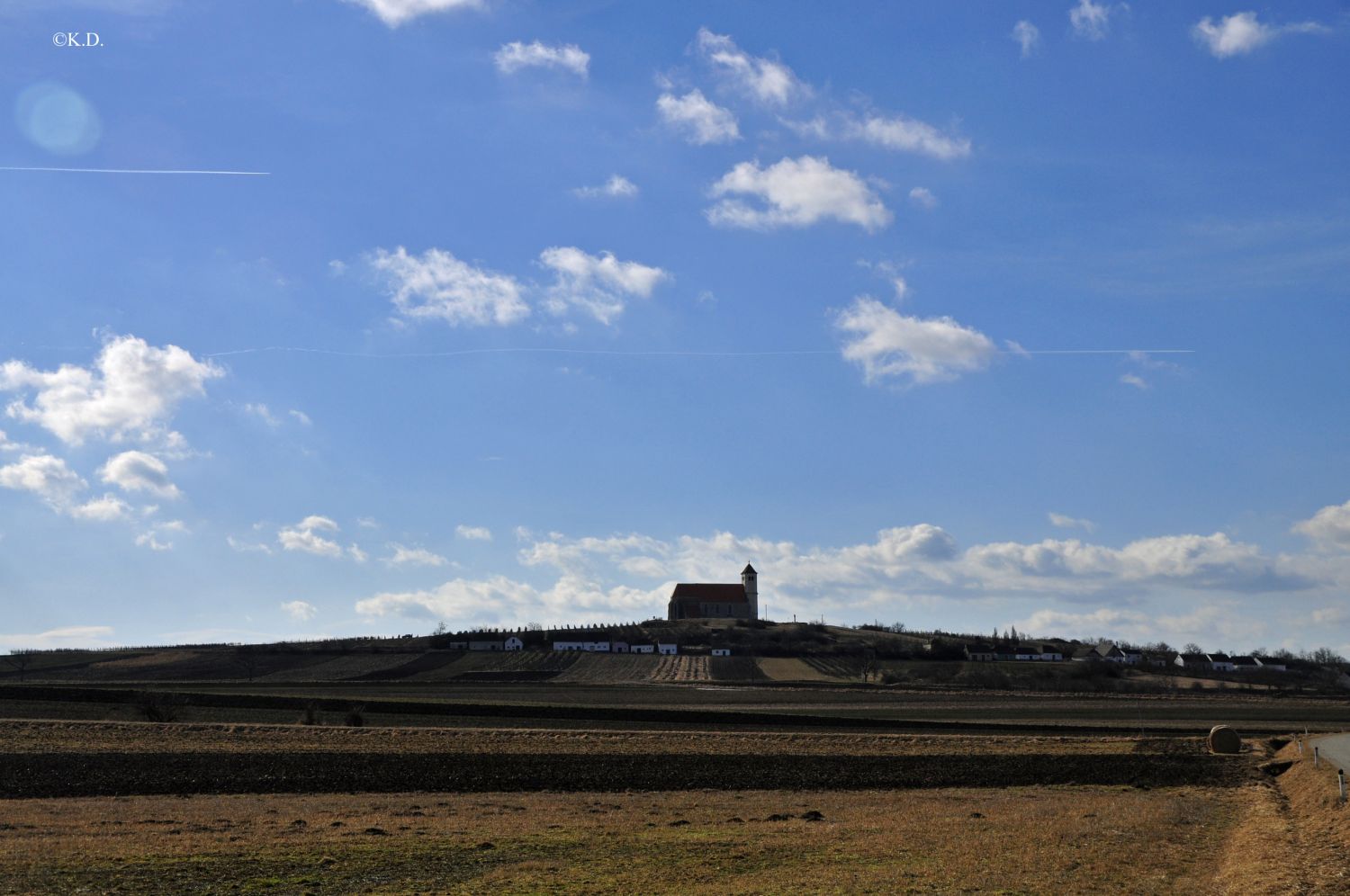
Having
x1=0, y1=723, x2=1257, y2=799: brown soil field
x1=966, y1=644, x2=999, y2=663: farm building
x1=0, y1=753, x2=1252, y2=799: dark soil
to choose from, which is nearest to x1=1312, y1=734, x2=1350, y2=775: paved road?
x1=0, y1=723, x2=1257, y2=799: brown soil field

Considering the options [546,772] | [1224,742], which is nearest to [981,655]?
[1224,742]

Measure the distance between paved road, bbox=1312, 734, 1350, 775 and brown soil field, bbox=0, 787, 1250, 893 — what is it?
20.9ft

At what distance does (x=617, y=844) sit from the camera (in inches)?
1184

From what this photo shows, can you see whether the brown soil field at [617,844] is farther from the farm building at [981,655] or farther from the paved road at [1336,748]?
the farm building at [981,655]

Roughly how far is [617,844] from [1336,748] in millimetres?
39317

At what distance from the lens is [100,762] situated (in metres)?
45.0

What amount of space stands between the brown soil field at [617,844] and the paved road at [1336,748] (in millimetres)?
6366

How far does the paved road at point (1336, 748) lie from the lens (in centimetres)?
4586

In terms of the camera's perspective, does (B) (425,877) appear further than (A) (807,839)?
No

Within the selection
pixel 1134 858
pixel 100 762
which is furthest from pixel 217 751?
pixel 1134 858

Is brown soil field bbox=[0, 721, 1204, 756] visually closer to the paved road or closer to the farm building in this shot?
the paved road

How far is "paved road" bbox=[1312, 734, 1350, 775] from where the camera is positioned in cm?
4586

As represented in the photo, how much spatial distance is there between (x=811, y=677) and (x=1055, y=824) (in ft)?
364

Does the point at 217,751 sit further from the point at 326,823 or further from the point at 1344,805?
the point at 1344,805
